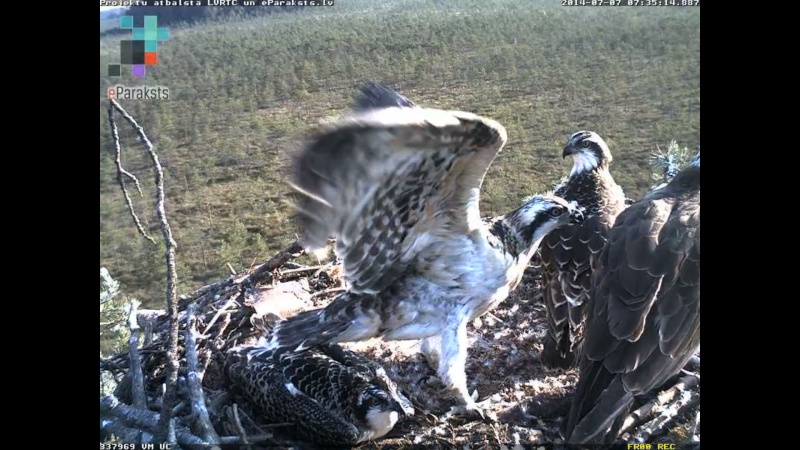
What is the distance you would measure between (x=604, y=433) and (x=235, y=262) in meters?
2.09

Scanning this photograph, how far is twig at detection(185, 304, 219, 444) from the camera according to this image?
272cm

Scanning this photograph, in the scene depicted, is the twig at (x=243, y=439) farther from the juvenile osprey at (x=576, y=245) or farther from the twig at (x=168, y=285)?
the juvenile osprey at (x=576, y=245)

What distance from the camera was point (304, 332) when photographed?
2838 mm

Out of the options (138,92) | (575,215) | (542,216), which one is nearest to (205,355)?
(138,92)

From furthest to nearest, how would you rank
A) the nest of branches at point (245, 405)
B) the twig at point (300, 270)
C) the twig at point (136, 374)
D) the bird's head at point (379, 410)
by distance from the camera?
1. the twig at point (300, 270)
2. the twig at point (136, 374)
3. the nest of branches at point (245, 405)
4. the bird's head at point (379, 410)

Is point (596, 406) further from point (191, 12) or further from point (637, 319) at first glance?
point (191, 12)

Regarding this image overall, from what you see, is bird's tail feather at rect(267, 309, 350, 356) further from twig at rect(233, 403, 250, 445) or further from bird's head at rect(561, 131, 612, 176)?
bird's head at rect(561, 131, 612, 176)

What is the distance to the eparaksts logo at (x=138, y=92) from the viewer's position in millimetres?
2832

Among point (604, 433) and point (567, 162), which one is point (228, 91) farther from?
point (604, 433)

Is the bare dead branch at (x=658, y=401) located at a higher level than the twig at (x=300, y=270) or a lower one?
lower

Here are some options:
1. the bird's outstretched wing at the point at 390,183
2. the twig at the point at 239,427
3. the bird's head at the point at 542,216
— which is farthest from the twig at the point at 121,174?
the bird's head at the point at 542,216

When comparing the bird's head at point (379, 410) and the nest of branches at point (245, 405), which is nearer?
the bird's head at point (379, 410)

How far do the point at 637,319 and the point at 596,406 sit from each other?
395 mm

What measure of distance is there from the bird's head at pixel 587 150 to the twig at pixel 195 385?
6.90 ft
